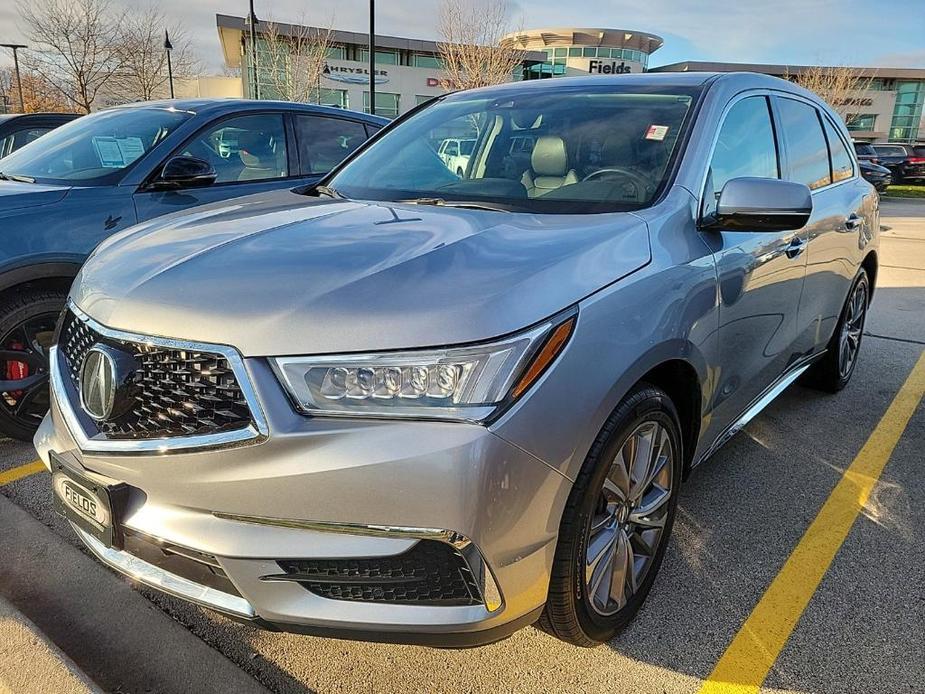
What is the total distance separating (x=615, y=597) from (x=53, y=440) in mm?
1752

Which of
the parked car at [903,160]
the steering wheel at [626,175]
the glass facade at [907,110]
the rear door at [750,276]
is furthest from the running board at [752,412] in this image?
the glass facade at [907,110]

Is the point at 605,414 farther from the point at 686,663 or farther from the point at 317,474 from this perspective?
the point at 686,663

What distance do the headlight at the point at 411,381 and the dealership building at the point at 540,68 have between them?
29775 millimetres

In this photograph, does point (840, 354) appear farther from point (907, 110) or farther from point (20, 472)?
point (907, 110)

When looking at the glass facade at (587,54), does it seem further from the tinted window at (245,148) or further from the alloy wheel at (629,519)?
the alloy wheel at (629,519)

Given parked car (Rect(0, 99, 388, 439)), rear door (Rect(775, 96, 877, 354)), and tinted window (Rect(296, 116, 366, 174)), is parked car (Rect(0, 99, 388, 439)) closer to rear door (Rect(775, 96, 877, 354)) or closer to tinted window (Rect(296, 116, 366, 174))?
tinted window (Rect(296, 116, 366, 174))

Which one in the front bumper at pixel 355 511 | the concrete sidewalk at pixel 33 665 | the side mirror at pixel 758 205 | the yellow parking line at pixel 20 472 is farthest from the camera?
the yellow parking line at pixel 20 472

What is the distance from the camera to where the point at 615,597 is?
7.17ft

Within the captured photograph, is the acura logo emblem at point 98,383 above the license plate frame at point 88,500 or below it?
above

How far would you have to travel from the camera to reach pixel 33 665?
203 centimetres

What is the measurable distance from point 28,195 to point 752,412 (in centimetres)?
358

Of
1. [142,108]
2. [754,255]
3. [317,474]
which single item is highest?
[142,108]

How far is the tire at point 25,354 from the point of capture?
3482mm

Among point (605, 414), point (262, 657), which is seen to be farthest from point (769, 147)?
point (262, 657)
